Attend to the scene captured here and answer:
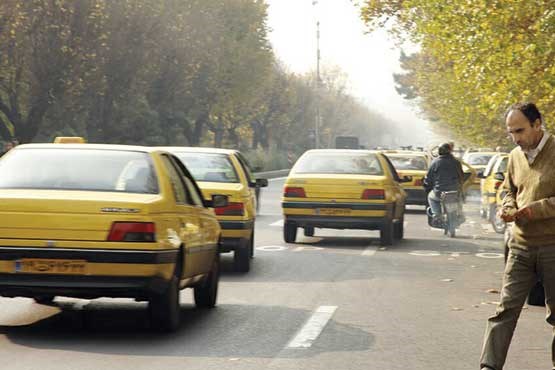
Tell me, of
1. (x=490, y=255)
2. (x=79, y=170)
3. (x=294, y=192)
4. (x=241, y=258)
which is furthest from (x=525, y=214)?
(x=294, y=192)

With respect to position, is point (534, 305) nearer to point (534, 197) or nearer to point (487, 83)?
point (534, 197)

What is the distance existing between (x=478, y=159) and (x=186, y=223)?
35.7m

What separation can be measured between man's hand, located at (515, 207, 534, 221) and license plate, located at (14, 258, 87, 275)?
11.3 feet

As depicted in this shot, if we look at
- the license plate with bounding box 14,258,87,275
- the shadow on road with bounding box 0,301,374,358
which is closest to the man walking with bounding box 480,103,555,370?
the shadow on road with bounding box 0,301,374,358

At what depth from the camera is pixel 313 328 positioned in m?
10.9

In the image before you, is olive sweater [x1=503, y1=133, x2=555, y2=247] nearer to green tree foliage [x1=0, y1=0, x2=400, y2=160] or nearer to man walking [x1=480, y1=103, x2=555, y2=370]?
man walking [x1=480, y1=103, x2=555, y2=370]

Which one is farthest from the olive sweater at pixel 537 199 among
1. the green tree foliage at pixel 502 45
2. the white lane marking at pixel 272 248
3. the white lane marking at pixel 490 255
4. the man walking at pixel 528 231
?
the white lane marking at pixel 272 248

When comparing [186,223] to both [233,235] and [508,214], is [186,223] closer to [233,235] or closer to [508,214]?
[508,214]

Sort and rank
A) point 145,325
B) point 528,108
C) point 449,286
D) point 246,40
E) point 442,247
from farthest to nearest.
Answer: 1. point 246,40
2. point 442,247
3. point 449,286
4. point 145,325
5. point 528,108

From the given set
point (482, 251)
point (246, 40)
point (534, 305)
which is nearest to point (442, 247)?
point (482, 251)

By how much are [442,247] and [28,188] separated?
499 inches

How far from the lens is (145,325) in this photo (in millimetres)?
10867

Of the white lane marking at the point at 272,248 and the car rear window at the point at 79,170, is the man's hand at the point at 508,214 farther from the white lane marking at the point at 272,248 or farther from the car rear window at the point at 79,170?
the white lane marking at the point at 272,248

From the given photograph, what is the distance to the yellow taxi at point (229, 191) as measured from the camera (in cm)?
1650
